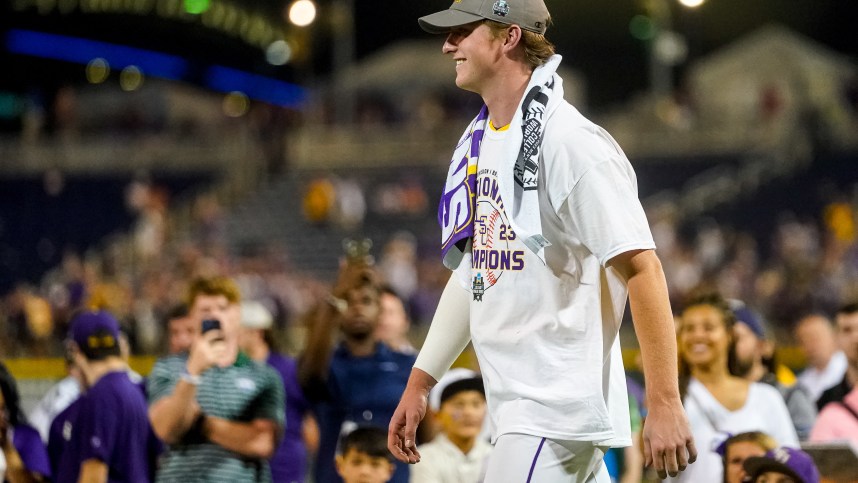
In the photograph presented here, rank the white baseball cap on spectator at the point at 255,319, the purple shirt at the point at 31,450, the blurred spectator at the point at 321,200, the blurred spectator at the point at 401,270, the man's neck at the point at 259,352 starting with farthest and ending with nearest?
1. the blurred spectator at the point at 321,200
2. the blurred spectator at the point at 401,270
3. the white baseball cap on spectator at the point at 255,319
4. the man's neck at the point at 259,352
5. the purple shirt at the point at 31,450

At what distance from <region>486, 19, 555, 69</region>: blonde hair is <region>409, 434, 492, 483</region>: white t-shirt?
3.09m

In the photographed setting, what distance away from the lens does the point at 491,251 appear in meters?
4.08

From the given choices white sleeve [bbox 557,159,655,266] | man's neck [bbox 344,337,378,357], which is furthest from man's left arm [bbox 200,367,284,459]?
white sleeve [bbox 557,159,655,266]

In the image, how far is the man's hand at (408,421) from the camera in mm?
4340

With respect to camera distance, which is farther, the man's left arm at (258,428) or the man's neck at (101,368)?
the man's neck at (101,368)

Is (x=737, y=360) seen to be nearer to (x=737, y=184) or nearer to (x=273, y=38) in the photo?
(x=737, y=184)

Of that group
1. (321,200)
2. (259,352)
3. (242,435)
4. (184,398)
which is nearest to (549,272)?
(184,398)

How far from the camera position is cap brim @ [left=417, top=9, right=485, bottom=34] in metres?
4.18

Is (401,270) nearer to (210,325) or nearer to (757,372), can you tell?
(757,372)

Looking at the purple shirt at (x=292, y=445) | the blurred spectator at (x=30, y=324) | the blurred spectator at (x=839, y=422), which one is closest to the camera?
the blurred spectator at (x=839, y=422)

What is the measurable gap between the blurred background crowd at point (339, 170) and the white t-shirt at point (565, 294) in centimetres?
1185

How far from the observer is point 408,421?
4332 millimetres

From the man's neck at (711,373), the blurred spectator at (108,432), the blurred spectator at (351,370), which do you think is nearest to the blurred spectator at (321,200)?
the blurred spectator at (351,370)

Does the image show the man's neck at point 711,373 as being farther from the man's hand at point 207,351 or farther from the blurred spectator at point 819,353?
the blurred spectator at point 819,353
